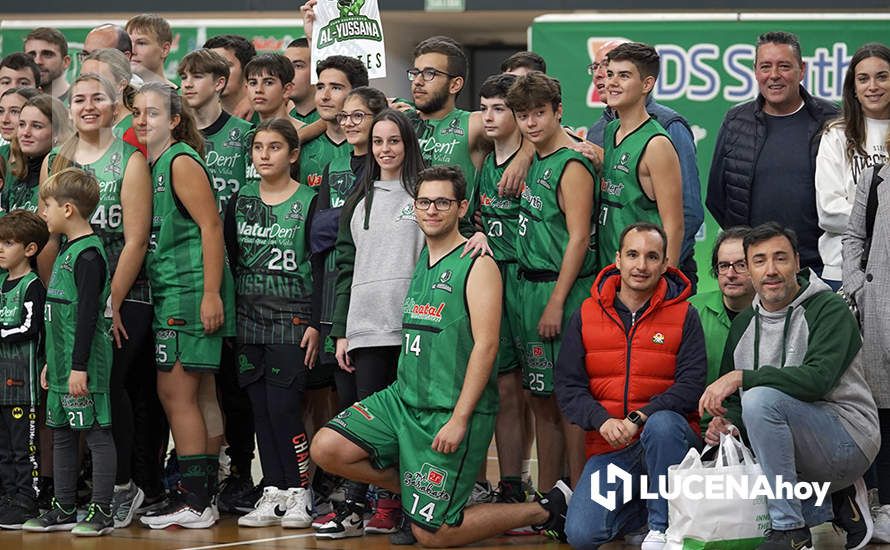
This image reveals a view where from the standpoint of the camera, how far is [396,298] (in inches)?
228

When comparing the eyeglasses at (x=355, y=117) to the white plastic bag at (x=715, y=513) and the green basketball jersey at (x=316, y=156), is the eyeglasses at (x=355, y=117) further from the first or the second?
the white plastic bag at (x=715, y=513)

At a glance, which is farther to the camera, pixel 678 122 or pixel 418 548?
pixel 678 122

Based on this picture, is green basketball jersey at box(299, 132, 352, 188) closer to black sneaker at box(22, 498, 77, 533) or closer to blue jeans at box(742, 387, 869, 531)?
black sneaker at box(22, 498, 77, 533)

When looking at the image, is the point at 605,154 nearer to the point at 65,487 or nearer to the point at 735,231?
the point at 735,231

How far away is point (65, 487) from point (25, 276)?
0.89 metres

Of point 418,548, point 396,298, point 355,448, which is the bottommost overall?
point 418,548

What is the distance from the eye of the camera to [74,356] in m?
5.76

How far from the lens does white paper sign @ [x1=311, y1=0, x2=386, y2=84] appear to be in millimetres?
7023

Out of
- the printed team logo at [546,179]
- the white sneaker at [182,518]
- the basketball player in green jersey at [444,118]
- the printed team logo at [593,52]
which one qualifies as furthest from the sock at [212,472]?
the printed team logo at [593,52]

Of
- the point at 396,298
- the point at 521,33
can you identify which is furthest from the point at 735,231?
the point at 521,33

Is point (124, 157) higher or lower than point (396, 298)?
higher

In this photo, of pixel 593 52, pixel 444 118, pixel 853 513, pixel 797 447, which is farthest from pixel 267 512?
pixel 593 52

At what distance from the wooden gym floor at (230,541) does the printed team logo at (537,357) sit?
2.25ft

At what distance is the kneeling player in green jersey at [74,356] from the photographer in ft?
19.0
